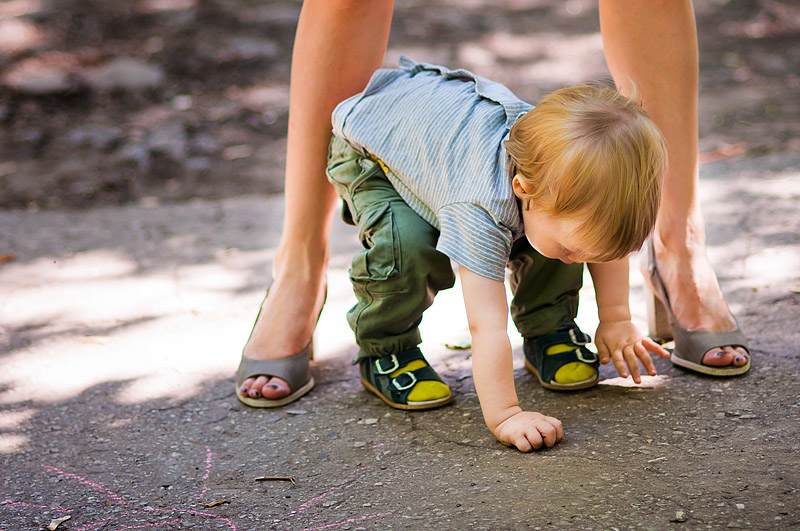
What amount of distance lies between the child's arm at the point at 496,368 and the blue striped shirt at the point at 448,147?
0.13ft

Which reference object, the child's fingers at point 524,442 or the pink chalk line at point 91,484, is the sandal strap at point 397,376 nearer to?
the child's fingers at point 524,442

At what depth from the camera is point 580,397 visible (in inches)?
68.4

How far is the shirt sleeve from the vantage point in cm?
150

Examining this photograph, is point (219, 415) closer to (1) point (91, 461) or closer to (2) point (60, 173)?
(1) point (91, 461)

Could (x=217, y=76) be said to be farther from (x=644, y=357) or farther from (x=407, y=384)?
(x=644, y=357)

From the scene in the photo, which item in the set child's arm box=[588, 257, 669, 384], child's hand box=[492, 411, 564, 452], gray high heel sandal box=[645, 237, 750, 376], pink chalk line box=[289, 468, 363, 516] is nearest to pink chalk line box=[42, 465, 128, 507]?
pink chalk line box=[289, 468, 363, 516]

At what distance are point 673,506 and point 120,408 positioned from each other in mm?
1198

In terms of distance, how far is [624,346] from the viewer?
167 cm

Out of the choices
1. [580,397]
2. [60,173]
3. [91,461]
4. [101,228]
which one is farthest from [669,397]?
[60,173]

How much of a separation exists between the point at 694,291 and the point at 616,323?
28 centimetres

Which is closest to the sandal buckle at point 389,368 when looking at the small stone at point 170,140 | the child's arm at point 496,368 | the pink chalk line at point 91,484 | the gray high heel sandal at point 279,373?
the gray high heel sandal at point 279,373

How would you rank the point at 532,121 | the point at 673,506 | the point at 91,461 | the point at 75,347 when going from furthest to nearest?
1. the point at 75,347
2. the point at 91,461
3. the point at 532,121
4. the point at 673,506

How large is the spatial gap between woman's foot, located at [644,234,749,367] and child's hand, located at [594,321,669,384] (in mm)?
196

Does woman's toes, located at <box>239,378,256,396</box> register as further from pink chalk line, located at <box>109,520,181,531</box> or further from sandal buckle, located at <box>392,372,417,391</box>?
pink chalk line, located at <box>109,520,181,531</box>
